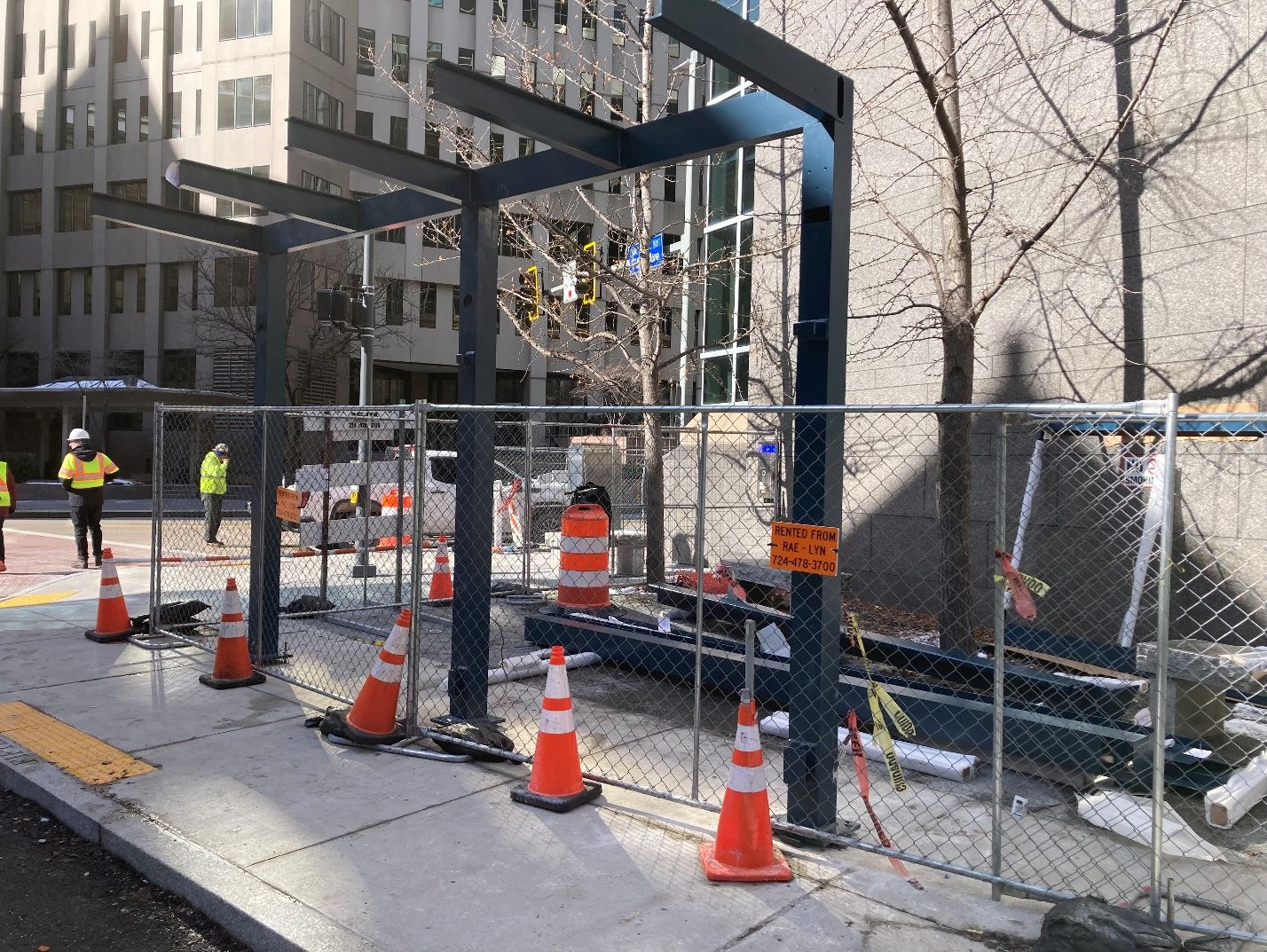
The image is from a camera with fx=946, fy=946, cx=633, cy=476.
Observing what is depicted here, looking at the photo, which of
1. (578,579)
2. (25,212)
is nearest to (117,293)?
(25,212)

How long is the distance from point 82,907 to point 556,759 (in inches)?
84.0

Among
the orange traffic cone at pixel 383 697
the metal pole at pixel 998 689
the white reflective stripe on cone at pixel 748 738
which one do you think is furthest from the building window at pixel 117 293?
the metal pole at pixel 998 689

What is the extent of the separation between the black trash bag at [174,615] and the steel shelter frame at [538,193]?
4.85 ft

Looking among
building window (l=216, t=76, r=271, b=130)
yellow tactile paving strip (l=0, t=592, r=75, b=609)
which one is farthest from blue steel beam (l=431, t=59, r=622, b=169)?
building window (l=216, t=76, r=271, b=130)

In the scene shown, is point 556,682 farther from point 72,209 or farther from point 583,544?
point 72,209

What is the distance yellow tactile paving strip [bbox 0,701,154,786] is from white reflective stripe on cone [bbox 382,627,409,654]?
1426mm

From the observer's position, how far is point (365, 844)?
4320mm

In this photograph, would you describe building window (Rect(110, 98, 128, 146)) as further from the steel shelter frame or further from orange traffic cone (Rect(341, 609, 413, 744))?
orange traffic cone (Rect(341, 609, 413, 744))

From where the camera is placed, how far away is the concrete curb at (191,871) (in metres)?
3.55

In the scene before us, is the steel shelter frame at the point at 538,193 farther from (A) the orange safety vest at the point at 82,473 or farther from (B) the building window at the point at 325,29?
(B) the building window at the point at 325,29

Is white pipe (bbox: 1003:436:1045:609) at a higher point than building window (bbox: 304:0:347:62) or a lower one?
lower

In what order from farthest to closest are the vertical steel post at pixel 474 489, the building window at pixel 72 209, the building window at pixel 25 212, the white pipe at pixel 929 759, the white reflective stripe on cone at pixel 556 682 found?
the building window at pixel 25 212, the building window at pixel 72 209, the vertical steel post at pixel 474 489, the white pipe at pixel 929 759, the white reflective stripe on cone at pixel 556 682

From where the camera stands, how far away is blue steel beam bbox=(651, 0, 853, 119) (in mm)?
3971

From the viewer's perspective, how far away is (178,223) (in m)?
7.95
